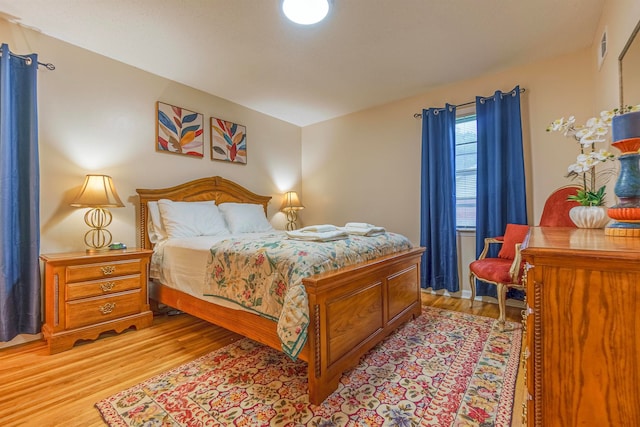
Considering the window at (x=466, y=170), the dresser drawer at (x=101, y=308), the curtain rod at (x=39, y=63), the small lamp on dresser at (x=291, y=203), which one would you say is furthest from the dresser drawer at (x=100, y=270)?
the window at (x=466, y=170)

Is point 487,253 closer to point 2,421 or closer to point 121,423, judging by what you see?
point 121,423

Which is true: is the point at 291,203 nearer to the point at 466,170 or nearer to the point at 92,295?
the point at 466,170

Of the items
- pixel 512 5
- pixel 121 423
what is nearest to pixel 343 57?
pixel 512 5

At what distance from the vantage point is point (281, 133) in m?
4.65

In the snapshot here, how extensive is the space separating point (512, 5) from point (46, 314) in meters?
4.25

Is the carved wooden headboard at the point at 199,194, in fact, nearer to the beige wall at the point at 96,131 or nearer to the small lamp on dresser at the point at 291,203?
the beige wall at the point at 96,131

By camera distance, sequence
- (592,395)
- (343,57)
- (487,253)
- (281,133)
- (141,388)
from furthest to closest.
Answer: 1. (281,133)
2. (487,253)
3. (343,57)
4. (141,388)
5. (592,395)

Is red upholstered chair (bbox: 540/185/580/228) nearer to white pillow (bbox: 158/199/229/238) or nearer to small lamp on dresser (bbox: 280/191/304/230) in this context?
small lamp on dresser (bbox: 280/191/304/230)

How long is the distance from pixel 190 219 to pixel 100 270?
0.88 metres

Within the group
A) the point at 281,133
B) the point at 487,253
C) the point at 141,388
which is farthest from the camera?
the point at 281,133

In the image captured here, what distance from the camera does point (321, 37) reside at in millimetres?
2504

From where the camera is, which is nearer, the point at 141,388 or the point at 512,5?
the point at 141,388

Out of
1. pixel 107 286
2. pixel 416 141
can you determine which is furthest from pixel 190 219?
pixel 416 141

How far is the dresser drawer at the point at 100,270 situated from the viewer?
2.21m
